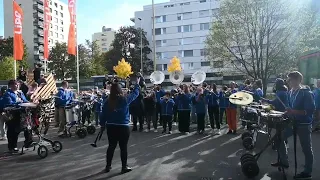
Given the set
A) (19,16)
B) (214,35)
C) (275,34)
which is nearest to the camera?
(19,16)

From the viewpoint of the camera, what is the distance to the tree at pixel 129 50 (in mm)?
73438

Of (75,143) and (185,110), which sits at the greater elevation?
(185,110)

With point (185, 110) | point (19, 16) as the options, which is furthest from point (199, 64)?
point (185, 110)

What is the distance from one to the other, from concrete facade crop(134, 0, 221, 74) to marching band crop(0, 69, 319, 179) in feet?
177

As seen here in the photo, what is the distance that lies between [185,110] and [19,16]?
548 inches

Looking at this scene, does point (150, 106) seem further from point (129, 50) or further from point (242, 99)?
point (129, 50)

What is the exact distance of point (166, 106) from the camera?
42.7 feet

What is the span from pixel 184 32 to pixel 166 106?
63.6 m

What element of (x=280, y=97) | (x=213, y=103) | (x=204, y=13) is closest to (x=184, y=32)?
(x=204, y=13)

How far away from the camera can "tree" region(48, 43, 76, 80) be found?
69125 millimetres

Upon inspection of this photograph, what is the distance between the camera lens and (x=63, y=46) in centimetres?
7225

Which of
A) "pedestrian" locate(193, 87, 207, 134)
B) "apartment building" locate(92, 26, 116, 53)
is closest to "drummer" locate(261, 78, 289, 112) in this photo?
"pedestrian" locate(193, 87, 207, 134)

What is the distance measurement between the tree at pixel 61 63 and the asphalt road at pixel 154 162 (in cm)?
6060

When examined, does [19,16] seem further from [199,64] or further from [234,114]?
[199,64]
